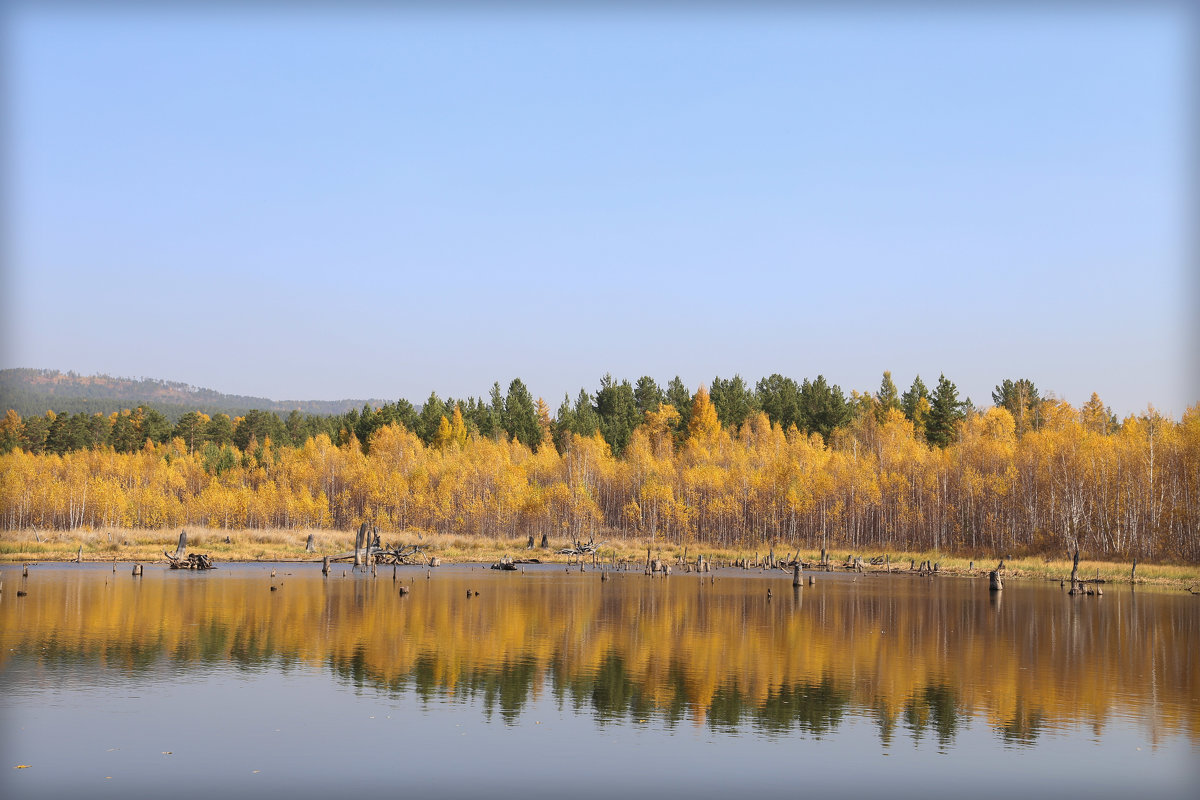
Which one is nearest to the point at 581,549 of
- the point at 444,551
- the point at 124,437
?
the point at 444,551

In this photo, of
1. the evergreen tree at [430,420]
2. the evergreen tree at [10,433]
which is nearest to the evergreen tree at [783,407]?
the evergreen tree at [430,420]

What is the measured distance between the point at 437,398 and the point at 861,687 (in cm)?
14893

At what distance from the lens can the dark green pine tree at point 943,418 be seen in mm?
134375

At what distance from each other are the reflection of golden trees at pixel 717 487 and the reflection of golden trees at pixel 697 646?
31.0 metres

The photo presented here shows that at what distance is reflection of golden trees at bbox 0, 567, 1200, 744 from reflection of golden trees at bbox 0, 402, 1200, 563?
102 feet

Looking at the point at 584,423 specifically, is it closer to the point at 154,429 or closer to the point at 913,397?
the point at 913,397

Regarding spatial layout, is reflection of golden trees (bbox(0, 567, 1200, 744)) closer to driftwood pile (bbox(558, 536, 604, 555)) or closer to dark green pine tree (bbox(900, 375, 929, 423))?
driftwood pile (bbox(558, 536, 604, 555))

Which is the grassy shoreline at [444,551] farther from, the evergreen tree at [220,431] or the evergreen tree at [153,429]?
the evergreen tree at [220,431]

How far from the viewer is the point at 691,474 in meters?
124

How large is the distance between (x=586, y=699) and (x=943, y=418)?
115 metres

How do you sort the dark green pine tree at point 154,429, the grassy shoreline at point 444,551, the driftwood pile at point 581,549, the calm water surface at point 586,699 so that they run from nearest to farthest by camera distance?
the calm water surface at point 586,699, the grassy shoreline at point 444,551, the driftwood pile at point 581,549, the dark green pine tree at point 154,429

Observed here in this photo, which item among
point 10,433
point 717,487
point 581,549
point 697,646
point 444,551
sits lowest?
point 444,551

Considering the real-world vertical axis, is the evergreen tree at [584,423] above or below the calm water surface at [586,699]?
above

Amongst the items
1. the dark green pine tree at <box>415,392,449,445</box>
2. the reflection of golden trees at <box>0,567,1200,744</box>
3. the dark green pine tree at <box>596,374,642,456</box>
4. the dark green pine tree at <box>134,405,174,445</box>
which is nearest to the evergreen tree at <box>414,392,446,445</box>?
the dark green pine tree at <box>415,392,449,445</box>
